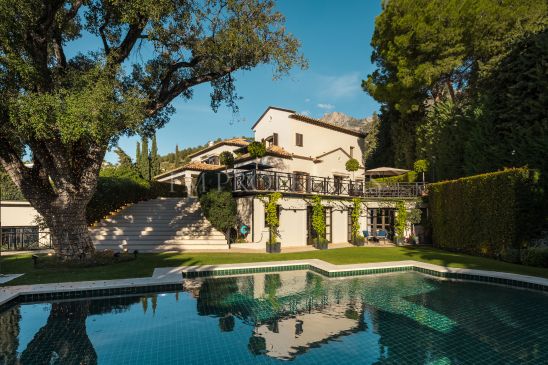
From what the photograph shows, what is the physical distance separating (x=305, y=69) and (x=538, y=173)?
11722 mm

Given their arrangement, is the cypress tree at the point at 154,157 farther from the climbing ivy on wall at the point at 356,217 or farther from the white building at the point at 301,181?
the climbing ivy on wall at the point at 356,217

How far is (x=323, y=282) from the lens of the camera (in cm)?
1120

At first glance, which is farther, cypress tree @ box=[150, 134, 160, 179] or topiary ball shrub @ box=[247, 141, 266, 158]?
cypress tree @ box=[150, 134, 160, 179]

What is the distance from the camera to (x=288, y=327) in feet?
22.9

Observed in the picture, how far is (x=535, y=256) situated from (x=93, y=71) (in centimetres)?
1874

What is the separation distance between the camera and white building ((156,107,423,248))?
754 inches

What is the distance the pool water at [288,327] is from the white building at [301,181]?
9040 mm

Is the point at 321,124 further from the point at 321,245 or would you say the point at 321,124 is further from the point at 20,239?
the point at 20,239

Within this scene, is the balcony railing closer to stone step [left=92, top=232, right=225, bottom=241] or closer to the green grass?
stone step [left=92, top=232, right=225, bottom=241]

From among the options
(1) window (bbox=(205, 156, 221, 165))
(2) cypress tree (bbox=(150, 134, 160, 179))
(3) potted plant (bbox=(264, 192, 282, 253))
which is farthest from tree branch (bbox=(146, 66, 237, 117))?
(2) cypress tree (bbox=(150, 134, 160, 179))

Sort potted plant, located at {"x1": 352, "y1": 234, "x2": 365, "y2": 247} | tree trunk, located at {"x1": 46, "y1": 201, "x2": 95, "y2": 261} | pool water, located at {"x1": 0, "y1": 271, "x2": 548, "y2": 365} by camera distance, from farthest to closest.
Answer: potted plant, located at {"x1": 352, "y1": 234, "x2": 365, "y2": 247}, tree trunk, located at {"x1": 46, "y1": 201, "x2": 95, "y2": 261}, pool water, located at {"x1": 0, "y1": 271, "x2": 548, "y2": 365}

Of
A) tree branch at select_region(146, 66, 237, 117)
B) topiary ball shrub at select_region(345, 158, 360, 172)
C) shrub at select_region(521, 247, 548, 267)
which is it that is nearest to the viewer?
shrub at select_region(521, 247, 548, 267)

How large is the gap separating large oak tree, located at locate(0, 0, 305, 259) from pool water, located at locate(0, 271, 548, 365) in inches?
200

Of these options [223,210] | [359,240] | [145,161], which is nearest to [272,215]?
[223,210]
